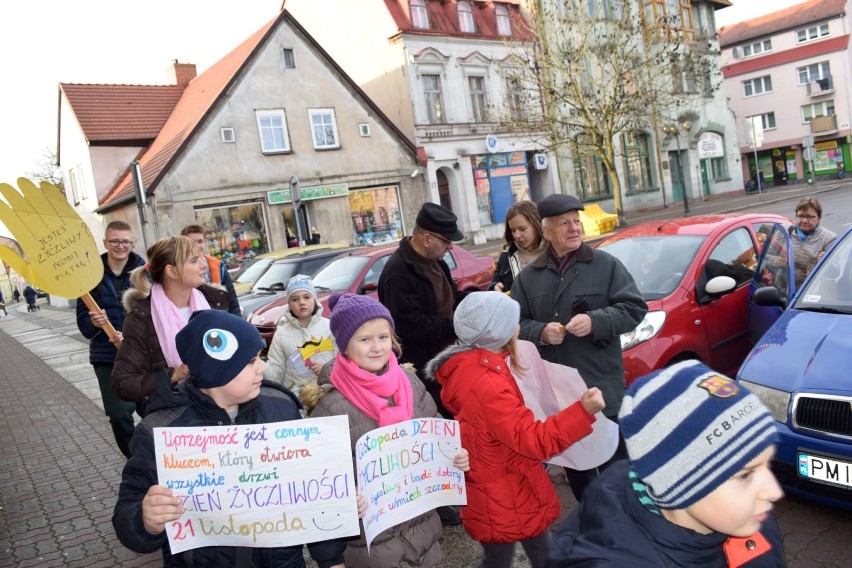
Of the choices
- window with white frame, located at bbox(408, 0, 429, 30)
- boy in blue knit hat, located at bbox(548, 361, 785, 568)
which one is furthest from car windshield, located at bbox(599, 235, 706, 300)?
window with white frame, located at bbox(408, 0, 429, 30)

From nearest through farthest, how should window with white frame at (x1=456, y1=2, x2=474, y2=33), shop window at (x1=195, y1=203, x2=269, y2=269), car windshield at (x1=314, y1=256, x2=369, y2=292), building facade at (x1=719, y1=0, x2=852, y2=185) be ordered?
car windshield at (x1=314, y1=256, x2=369, y2=292) < shop window at (x1=195, y1=203, x2=269, y2=269) < window with white frame at (x1=456, y1=2, x2=474, y2=33) < building facade at (x1=719, y1=0, x2=852, y2=185)

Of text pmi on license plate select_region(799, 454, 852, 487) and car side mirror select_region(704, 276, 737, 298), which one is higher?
car side mirror select_region(704, 276, 737, 298)

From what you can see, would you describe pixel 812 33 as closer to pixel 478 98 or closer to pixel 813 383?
pixel 478 98

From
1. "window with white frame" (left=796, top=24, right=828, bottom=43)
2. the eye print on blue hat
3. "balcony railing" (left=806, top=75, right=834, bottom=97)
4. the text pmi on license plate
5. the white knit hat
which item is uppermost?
"window with white frame" (left=796, top=24, right=828, bottom=43)

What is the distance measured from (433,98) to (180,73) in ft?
36.9

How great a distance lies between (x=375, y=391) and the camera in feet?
8.87

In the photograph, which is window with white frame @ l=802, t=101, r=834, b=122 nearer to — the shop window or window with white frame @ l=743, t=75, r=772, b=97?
window with white frame @ l=743, t=75, r=772, b=97

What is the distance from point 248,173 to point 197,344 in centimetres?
2169

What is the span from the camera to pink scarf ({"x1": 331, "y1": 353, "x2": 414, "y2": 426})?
267 cm

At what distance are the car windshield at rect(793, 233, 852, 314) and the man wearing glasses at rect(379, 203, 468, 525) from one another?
8.23ft

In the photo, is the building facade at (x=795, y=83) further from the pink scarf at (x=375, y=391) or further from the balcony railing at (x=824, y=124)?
the pink scarf at (x=375, y=391)

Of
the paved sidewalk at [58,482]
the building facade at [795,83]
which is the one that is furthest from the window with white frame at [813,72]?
the paved sidewalk at [58,482]

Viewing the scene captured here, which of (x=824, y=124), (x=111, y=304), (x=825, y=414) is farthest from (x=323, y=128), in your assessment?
(x=824, y=124)

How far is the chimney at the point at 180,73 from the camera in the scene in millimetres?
28219
